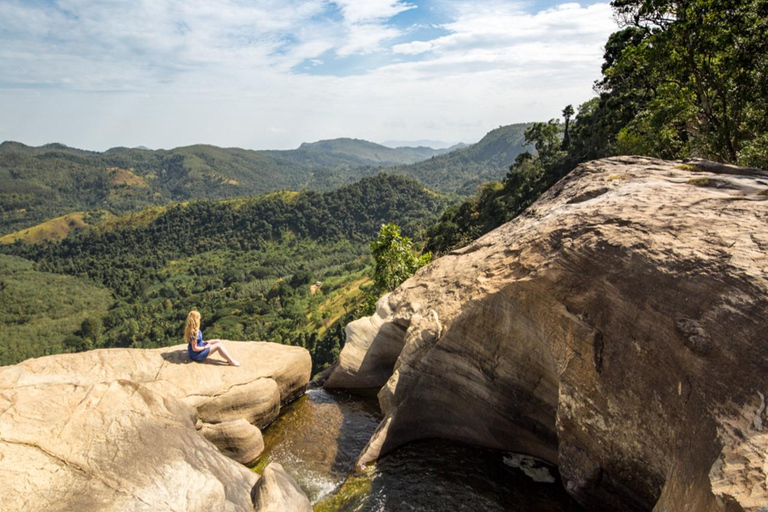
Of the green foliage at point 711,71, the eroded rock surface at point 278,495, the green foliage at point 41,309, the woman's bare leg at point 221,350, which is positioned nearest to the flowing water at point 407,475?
the eroded rock surface at point 278,495

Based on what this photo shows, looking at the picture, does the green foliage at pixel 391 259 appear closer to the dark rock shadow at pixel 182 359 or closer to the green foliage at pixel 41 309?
the dark rock shadow at pixel 182 359

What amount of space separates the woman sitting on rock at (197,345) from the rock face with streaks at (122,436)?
0.46 metres

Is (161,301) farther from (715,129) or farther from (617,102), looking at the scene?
(715,129)

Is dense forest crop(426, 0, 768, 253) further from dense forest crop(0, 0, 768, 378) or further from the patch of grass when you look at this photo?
the patch of grass

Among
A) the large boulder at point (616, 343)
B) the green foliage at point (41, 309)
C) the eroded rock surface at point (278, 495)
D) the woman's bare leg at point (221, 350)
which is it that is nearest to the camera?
the large boulder at point (616, 343)

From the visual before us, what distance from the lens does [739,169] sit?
14.1 m

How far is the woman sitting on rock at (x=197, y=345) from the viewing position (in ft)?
52.6

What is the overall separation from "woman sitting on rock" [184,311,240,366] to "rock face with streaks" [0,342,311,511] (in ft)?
1.52

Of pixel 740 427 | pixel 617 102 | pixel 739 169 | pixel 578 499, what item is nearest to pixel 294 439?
pixel 578 499

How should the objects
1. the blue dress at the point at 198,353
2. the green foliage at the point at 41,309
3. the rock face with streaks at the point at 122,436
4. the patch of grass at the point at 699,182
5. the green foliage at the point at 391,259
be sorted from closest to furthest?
the rock face with streaks at the point at 122,436, the patch of grass at the point at 699,182, the blue dress at the point at 198,353, the green foliage at the point at 391,259, the green foliage at the point at 41,309

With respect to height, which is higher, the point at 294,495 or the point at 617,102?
the point at 617,102

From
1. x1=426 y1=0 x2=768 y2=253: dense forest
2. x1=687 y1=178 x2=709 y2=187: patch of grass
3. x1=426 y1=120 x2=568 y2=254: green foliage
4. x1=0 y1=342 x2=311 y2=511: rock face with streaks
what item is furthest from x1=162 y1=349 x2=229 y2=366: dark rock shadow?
x1=426 y1=120 x2=568 y2=254: green foliage

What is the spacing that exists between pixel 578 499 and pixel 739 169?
11853 millimetres

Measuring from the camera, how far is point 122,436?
409 inches
